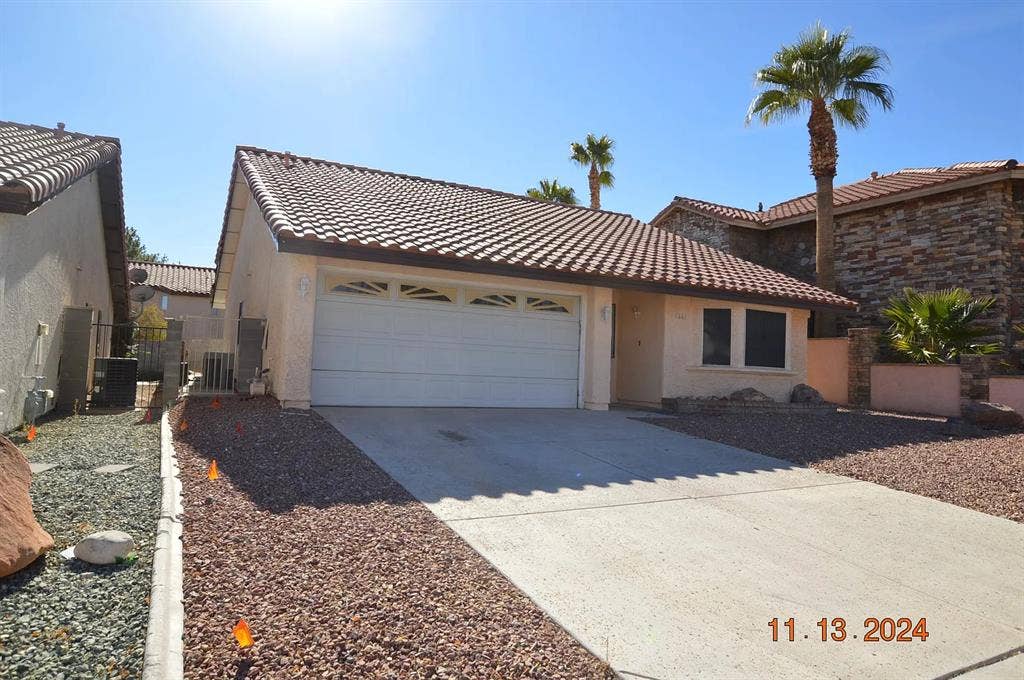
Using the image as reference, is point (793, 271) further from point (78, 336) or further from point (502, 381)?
point (78, 336)

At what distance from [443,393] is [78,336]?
6.16 metres

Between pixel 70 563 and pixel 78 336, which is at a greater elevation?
pixel 78 336

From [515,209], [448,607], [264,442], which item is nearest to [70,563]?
[448,607]

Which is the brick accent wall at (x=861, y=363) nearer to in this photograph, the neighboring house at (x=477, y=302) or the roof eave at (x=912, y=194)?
the neighboring house at (x=477, y=302)

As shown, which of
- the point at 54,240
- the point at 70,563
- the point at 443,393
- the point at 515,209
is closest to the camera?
the point at 70,563

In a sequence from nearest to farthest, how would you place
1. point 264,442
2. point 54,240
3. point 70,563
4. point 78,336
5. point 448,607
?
point 448,607
point 70,563
point 264,442
point 54,240
point 78,336

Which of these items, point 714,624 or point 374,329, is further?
point 374,329

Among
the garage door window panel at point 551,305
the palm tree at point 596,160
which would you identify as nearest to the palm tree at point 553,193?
the palm tree at point 596,160

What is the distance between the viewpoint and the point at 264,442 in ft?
22.4

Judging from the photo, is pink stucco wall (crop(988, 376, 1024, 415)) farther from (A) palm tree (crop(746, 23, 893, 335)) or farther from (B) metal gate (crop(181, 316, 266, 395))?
(B) metal gate (crop(181, 316, 266, 395))

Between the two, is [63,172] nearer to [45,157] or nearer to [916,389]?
[45,157]

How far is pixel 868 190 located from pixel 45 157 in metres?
21.8

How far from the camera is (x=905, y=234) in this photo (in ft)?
58.0

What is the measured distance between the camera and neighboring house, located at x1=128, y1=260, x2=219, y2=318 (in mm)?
32688
